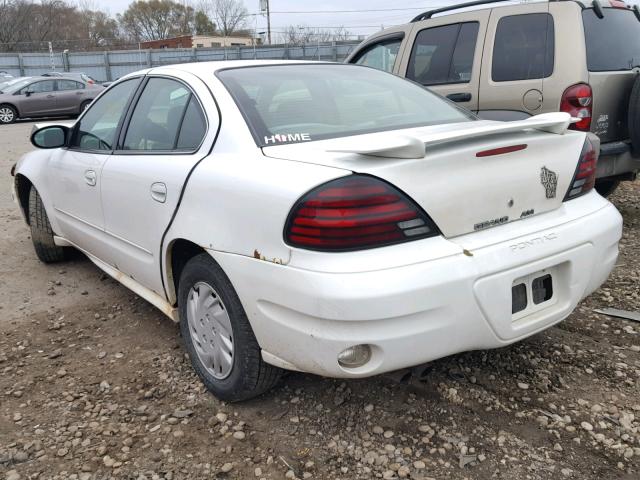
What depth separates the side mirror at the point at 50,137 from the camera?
12.5 ft

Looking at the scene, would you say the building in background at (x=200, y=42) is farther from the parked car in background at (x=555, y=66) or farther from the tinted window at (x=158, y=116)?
the tinted window at (x=158, y=116)

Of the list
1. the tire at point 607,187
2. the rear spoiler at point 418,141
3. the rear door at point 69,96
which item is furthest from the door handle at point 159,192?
the rear door at point 69,96

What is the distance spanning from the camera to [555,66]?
451 cm

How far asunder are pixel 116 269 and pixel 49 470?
4.72ft

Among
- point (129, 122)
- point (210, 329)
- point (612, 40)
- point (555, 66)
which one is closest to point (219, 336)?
point (210, 329)

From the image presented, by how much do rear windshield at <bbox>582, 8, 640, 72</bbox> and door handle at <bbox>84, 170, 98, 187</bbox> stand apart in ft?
12.0

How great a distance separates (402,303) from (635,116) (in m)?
3.59

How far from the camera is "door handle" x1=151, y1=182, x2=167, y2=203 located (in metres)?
2.68

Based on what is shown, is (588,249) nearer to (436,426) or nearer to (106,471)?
(436,426)

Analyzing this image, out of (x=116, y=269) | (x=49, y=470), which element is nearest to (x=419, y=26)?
(x=116, y=269)

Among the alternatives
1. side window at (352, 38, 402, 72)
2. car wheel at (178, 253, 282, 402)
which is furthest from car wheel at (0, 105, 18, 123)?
car wheel at (178, 253, 282, 402)

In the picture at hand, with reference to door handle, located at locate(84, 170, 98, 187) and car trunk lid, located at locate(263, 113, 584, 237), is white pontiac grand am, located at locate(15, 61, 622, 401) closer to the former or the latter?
car trunk lid, located at locate(263, 113, 584, 237)

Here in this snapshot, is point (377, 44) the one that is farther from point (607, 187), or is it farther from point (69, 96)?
point (69, 96)

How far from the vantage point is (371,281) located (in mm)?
1930
